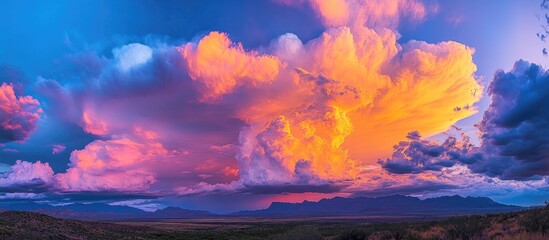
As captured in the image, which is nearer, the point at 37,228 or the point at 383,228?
the point at 383,228

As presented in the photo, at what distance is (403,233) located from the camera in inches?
1227

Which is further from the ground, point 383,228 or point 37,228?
point 383,228

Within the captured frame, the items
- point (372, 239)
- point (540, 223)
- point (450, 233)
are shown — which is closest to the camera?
point (540, 223)

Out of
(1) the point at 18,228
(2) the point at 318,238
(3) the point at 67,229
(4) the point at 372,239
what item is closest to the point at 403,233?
(4) the point at 372,239

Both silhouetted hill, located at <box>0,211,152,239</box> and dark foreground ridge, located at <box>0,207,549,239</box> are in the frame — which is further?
silhouetted hill, located at <box>0,211,152,239</box>

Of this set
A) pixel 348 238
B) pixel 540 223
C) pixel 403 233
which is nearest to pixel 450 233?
pixel 540 223

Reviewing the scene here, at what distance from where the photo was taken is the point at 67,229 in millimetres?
65812

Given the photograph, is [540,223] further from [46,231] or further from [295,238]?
[46,231]

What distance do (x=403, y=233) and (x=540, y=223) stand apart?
10846 millimetres

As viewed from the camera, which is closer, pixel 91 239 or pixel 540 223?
pixel 540 223

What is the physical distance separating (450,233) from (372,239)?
8.26 m

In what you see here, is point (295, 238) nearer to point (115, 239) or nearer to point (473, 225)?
point (473, 225)

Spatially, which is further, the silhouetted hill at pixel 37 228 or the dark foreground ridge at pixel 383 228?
the silhouetted hill at pixel 37 228

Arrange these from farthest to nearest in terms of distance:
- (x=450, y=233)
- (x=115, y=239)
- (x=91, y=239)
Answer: (x=115, y=239) < (x=91, y=239) < (x=450, y=233)
